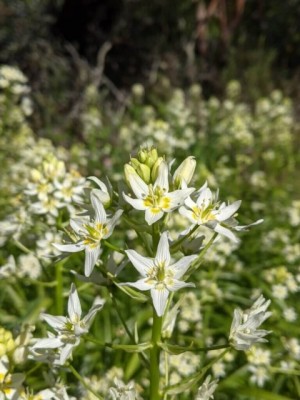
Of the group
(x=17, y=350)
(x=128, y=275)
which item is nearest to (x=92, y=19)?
(x=128, y=275)

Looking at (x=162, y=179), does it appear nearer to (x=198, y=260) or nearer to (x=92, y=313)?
(x=198, y=260)

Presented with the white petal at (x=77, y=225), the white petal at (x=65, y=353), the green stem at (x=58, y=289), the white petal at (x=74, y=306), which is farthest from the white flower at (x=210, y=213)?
the green stem at (x=58, y=289)

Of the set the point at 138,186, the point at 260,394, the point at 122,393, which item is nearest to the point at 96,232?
the point at 138,186

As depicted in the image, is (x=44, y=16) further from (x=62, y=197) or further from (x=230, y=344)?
(x=230, y=344)

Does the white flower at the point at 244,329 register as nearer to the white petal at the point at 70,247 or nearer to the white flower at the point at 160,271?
the white flower at the point at 160,271

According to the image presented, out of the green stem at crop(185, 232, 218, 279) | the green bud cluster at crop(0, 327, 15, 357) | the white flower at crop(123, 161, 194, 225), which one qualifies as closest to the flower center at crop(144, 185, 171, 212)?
the white flower at crop(123, 161, 194, 225)

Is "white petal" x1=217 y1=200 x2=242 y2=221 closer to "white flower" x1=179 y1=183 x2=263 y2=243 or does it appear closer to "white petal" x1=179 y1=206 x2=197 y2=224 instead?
"white flower" x1=179 y1=183 x2=263 y2=243
